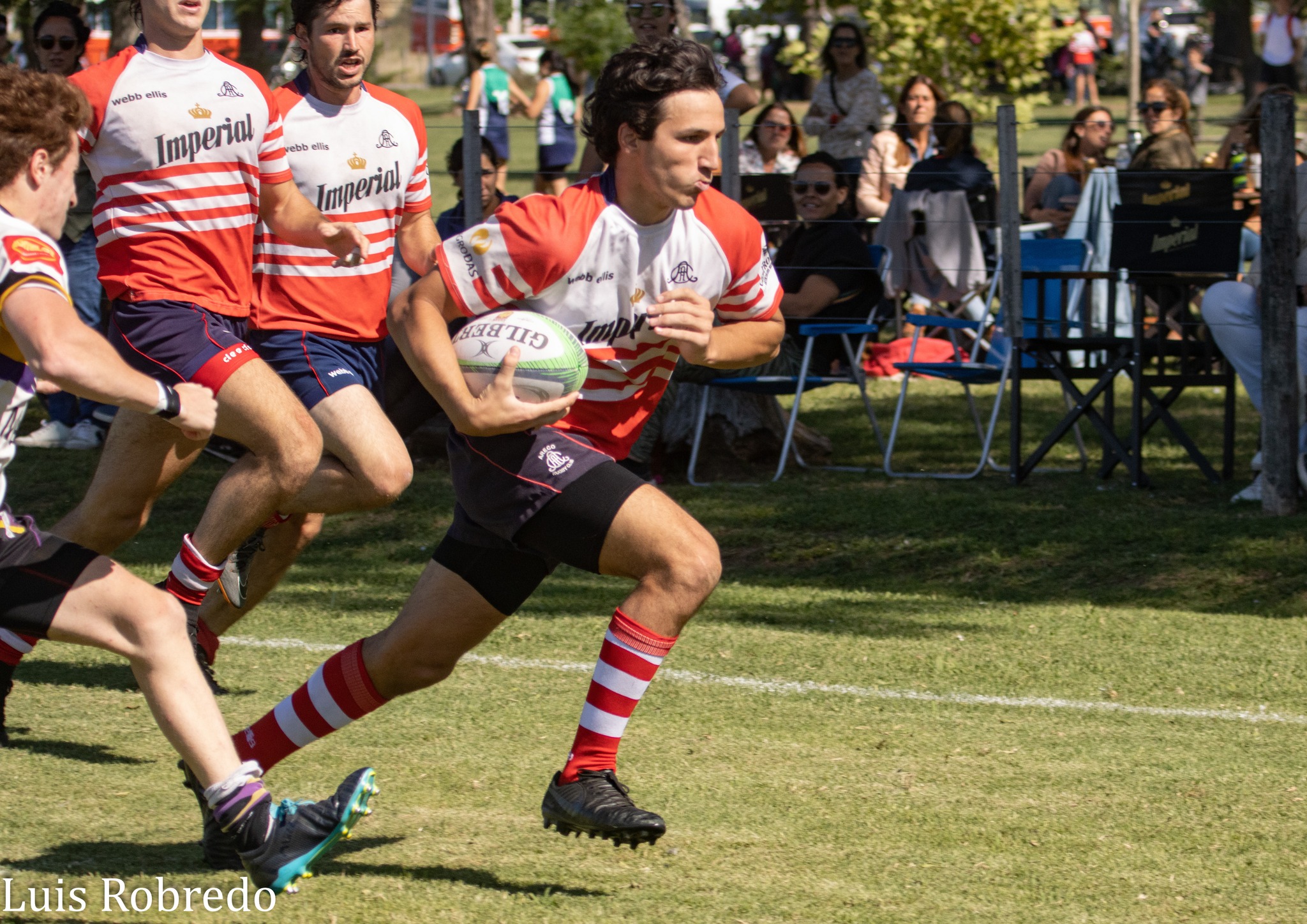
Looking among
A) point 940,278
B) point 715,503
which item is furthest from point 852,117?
point 715,503

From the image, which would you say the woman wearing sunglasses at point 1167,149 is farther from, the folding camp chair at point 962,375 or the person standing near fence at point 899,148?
the folding camp chair at point 962,375

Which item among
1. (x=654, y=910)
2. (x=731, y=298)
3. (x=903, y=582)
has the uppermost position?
(x=731, y=298)

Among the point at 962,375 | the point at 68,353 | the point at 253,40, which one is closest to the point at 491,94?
the point at 253,40

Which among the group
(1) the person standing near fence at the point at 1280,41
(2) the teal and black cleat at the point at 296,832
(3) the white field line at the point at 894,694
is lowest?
(3) the white field line at the point at 894,694

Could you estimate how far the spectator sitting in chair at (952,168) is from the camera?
1195 cm

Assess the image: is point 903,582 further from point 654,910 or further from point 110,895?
point 110,895

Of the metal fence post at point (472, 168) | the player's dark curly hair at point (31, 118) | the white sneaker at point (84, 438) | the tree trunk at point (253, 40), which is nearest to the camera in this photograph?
the player's dark curly hair at point (31, 118)

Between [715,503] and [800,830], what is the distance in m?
5.08

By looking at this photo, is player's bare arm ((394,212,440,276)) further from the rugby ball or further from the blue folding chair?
the blue folding chair

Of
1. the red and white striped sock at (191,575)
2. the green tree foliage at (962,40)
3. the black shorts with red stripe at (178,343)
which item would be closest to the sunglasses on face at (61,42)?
the black shorts with red stripe at (178,343)

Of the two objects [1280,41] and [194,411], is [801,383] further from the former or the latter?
[1280,41]

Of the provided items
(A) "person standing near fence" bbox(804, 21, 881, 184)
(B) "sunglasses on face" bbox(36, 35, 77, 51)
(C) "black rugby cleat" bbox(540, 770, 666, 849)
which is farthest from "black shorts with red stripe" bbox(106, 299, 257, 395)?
(A) "person standing near fence" bbox(804, 21, 881, 184)

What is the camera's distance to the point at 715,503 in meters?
9.48

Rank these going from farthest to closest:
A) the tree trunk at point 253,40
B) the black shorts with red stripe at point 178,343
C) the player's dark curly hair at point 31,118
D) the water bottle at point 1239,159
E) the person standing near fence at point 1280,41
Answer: the tree trunk at point 253,40 < the person standing near fence at point 1280,41 < the water bottle at point 1239,159 < the black shorts with red stripe at point 178,343 < the player's dark curly hair at point 31,118
